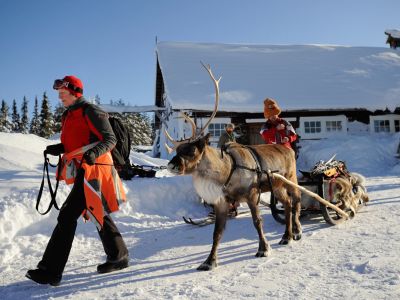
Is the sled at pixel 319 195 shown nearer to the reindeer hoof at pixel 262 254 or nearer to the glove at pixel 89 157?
the reindeer hoof at pixel 262 254

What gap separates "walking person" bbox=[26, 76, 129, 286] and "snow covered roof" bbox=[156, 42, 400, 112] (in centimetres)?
1451

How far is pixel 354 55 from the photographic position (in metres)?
26.5

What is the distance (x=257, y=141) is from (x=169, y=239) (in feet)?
48.3

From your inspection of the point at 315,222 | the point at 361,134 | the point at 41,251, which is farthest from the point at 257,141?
the point at 41,251

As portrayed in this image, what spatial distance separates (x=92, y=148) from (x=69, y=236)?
939mm

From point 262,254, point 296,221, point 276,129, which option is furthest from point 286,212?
point 276,129

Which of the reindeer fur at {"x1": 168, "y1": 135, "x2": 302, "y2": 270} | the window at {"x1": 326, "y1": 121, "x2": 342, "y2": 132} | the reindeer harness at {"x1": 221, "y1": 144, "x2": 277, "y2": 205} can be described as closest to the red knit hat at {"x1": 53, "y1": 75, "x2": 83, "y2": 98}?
the reindeer fur at {"x1": 168, "y1": 135, "x2": 302, "y2": 270}

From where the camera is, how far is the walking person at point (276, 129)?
5.84 m

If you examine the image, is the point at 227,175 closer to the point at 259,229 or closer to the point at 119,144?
the point at 259,229

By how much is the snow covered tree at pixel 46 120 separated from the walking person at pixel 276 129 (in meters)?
44.5

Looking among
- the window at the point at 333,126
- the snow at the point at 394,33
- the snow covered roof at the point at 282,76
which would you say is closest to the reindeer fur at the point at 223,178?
the snow covered roof at the point at 282,76

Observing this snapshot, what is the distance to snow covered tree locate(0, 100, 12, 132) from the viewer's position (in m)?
60.6

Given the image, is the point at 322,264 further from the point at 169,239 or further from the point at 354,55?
the point at 354,55

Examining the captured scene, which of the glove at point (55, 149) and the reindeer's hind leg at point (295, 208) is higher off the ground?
the glove at point (55, 149)
